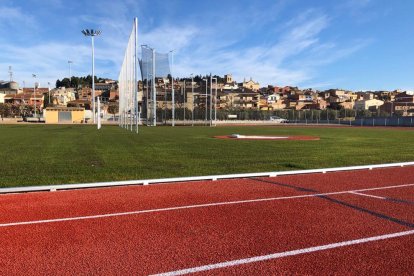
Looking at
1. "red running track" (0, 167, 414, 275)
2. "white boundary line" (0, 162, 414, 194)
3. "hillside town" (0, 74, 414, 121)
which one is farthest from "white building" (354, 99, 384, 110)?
"red running track" (0, 167, 414, 275)

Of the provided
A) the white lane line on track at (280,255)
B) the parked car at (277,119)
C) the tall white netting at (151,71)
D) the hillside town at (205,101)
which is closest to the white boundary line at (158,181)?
the white lane line on track at (280,255)

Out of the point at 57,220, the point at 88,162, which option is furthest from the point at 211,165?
the point at 57,220

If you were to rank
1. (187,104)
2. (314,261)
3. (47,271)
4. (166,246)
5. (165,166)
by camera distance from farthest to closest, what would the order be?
(187,104), (165,166), (166,246), (314,261), (47,271)

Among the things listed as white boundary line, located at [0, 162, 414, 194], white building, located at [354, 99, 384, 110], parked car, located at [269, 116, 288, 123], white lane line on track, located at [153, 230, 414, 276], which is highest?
white building, located at [354, 99, 384, 110]

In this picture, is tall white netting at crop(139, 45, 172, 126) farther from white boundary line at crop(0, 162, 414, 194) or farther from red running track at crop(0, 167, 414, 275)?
red running track at crop(0, 167, 414, 275)

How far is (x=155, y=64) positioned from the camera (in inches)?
1946

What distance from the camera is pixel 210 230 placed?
555cm

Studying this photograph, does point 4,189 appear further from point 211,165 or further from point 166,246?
point 211,165

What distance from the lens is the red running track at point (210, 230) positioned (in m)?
4.27

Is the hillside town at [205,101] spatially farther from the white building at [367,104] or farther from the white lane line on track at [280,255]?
the white lane line on track at [280,255]

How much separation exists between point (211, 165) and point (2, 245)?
333 inches

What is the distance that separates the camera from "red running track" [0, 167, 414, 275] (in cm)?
427

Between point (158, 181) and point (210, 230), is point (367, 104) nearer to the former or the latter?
point (158, 181)

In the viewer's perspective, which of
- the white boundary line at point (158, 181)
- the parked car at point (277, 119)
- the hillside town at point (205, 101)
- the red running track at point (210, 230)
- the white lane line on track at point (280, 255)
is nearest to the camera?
the white lane line on track at point (280, 255)
